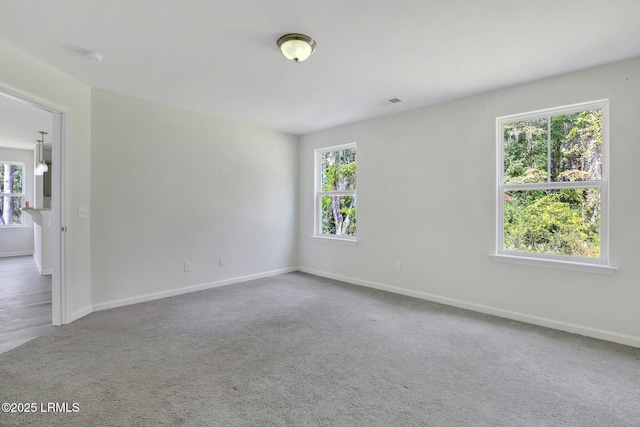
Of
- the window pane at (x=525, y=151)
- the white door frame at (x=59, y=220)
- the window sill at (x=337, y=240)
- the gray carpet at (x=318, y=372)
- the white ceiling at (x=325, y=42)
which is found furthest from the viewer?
the window sill at (x=337, y=240)

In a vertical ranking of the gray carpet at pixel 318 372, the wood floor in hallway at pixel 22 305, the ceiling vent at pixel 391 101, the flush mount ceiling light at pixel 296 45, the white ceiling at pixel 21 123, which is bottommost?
the gray carpet at pixel 318 372

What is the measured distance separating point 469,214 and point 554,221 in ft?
2.60

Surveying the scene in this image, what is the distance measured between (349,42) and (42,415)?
3130 millimetres

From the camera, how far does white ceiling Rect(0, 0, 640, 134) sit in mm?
2033

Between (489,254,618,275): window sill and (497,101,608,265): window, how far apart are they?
0.08m

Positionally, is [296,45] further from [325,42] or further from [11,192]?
[11,192]

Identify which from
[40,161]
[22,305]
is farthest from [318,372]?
[40,161]

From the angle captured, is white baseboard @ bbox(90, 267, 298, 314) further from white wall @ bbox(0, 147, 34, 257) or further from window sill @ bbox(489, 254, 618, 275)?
white wall @ bbox(0, 147, 34, 257)

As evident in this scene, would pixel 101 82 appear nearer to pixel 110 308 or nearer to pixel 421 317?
pixel 110 308

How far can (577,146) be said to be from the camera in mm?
3008

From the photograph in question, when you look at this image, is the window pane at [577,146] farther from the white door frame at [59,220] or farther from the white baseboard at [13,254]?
the white baseboard at [13,254]

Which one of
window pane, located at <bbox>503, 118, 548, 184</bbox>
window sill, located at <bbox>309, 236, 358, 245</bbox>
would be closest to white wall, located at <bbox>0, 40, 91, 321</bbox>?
window sill, located at <bbox>309, 236, 358, 245</bbox>

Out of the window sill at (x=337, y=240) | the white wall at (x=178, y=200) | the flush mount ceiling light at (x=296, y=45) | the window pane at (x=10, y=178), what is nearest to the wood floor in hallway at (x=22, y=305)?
the white wall at (x=178, y=200)

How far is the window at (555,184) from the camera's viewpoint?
2.91m
